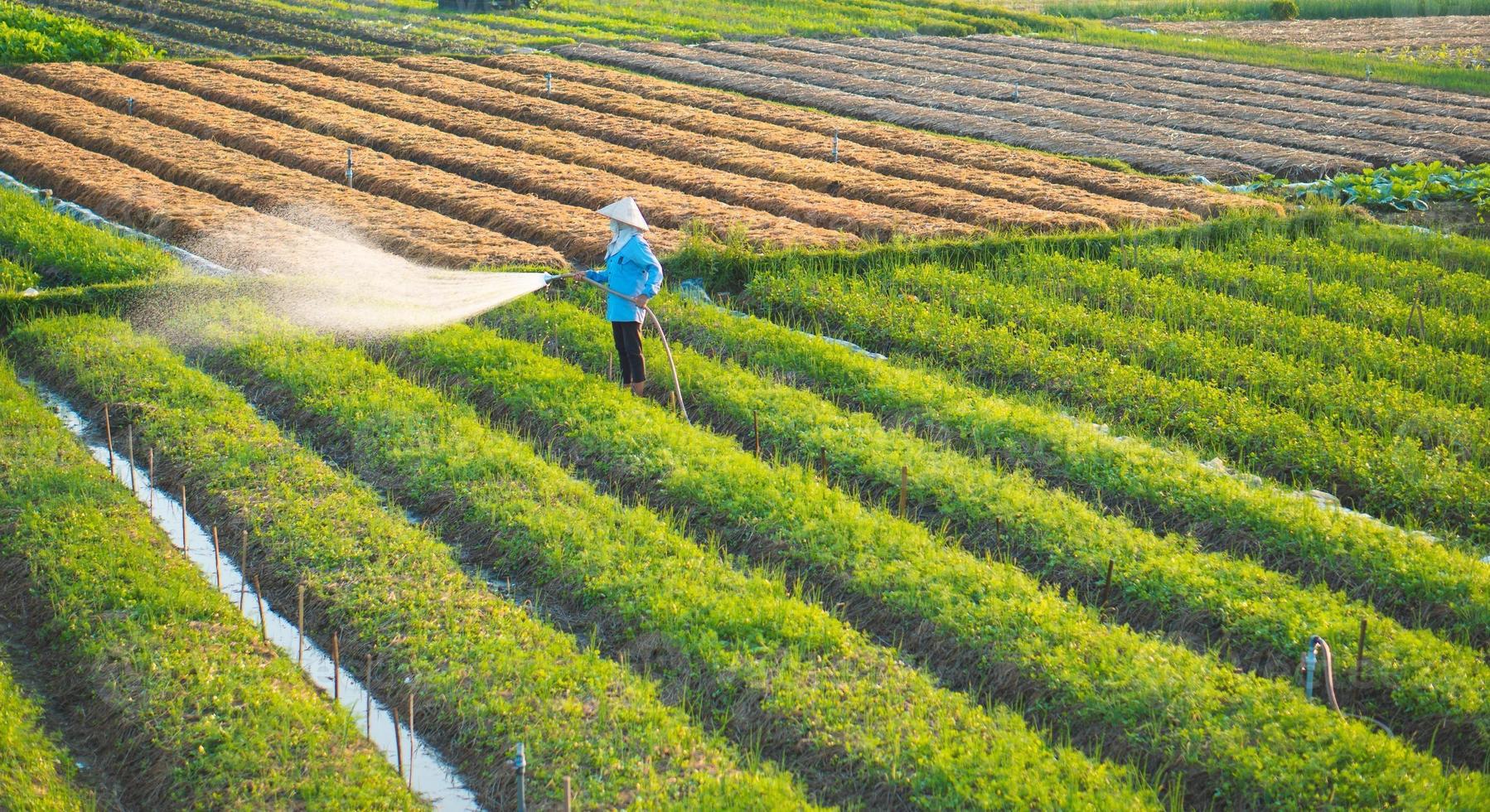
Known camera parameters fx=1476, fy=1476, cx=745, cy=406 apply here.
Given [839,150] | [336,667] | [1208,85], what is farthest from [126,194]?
[1208,85]

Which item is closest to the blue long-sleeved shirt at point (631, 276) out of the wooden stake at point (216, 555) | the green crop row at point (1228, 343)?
the green crop row at point (1228, 343)

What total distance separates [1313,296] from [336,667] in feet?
27.8

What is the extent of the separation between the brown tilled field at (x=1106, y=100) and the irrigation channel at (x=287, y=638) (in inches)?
502

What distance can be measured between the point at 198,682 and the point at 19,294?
6102 millimetres

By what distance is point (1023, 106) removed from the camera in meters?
22.5

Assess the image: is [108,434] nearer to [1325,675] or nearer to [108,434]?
[108,434]

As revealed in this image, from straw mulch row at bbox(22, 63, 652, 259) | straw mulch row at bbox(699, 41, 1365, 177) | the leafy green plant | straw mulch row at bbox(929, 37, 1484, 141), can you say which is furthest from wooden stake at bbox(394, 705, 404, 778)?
straw mulch row at bbox(929, 37, 1484, 141)

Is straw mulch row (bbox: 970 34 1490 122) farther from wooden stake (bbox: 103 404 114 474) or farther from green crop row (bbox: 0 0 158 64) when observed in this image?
wooden stake (bbox: 103 404 114 474)

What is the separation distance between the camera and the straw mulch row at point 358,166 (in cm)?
1398

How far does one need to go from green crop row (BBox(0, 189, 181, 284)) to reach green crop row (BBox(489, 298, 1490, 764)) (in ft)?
16.4

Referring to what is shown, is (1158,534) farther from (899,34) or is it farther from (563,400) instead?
(899,34)

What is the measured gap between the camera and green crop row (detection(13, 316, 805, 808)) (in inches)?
229

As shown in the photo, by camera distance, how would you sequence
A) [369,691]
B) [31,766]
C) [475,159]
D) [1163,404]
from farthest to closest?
[475,159] < [1163,404] < [369,691] < [31,766]

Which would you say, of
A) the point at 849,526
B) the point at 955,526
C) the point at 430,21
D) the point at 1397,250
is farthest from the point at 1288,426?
the point at 430,21
